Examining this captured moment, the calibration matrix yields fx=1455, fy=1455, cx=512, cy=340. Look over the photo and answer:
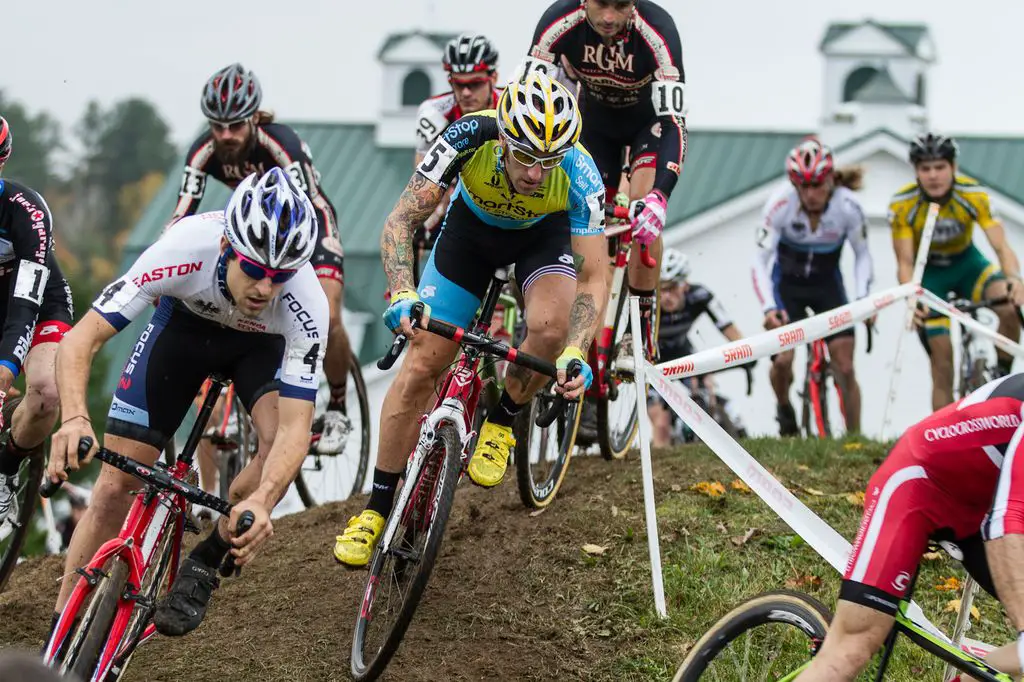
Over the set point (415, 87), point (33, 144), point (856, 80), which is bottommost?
point (33, 144)

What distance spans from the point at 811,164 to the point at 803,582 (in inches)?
204

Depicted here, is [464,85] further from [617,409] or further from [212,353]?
[212,353]

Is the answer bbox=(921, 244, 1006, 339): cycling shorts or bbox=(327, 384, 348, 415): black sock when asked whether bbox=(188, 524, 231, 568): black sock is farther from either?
bbox=(921, 244, 1006, 339): cycling shorts

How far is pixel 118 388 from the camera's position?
21.3ft

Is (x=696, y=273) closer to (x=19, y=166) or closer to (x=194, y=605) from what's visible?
(x=194, y=605)

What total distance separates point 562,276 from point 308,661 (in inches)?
88.4

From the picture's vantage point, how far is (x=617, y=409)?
32.5 feet

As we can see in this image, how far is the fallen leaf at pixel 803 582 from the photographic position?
25.0 feet

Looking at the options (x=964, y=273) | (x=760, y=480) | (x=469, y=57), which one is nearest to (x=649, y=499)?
(x=760, y=480)

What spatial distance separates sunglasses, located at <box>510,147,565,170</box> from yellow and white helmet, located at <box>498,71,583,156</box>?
Answer: 0.11 ft

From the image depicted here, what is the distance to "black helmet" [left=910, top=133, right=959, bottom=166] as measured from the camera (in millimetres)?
11719

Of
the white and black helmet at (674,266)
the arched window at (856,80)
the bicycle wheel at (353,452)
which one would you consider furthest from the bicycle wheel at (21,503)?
the arched window at (856,80)

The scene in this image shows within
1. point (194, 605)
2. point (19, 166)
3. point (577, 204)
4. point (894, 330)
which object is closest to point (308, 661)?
point (194, 605)

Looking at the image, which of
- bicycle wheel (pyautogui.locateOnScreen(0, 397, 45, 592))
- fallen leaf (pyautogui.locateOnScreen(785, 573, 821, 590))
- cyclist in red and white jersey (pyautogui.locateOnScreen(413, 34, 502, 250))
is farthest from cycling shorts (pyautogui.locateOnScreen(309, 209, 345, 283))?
fallen leaf (pyautogui.locateOnScreen(785, 573, 821, 590))
